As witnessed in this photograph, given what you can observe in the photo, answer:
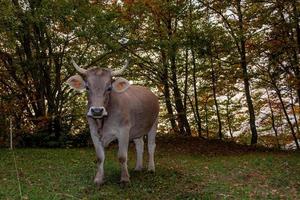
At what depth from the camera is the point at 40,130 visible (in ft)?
63.1

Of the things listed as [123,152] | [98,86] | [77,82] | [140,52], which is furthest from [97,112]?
[140,52]

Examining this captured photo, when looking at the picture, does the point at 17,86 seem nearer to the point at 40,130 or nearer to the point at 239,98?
the point at 40,130

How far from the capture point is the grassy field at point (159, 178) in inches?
366

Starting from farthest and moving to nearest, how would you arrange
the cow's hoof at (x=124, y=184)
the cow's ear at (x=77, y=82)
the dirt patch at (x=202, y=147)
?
the dirt patch at (x=202, y=147)
the cow's ear at (x=77, y=82)
the cow's hoof at (x=124, y=184)

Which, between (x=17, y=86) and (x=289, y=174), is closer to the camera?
(x=289, y=174)

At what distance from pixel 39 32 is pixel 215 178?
10.9 m

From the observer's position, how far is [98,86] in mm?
9641

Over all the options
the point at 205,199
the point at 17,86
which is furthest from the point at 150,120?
the point at 17,86

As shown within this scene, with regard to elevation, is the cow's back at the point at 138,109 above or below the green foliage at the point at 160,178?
above

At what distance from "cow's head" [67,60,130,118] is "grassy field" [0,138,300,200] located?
1.66 m

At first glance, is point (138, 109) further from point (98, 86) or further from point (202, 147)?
point (202, 147)

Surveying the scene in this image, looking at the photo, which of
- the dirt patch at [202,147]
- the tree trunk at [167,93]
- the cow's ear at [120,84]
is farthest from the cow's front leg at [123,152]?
the tree trunk at [167,93]

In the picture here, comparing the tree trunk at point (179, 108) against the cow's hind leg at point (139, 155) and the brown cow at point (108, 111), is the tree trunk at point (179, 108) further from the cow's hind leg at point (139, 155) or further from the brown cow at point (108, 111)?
the brown cow at point (108, 111)

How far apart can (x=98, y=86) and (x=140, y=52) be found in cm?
1143
